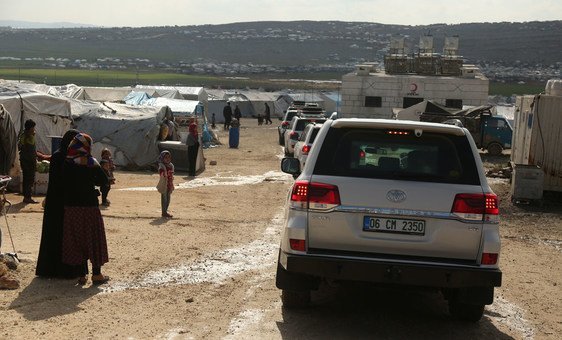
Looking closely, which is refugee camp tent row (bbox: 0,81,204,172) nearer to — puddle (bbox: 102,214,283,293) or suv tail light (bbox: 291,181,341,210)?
puddle (bbox: 102,214,283,293)

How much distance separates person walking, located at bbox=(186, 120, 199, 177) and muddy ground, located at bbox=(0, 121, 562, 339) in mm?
8176

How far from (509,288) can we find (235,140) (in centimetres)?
2777

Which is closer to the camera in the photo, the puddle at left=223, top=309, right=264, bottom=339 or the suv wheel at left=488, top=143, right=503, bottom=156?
the puddle at left=223, top=309, right=264, bottom=339

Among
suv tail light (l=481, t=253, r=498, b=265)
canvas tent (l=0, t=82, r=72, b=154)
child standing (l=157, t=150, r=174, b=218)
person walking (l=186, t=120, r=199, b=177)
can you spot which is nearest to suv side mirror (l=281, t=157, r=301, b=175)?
suv tail light (l=481, t=253, r=498, b=265)

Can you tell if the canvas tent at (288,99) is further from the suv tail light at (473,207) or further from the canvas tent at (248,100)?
the suv tail light at (473,207)

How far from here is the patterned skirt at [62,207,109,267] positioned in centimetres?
962

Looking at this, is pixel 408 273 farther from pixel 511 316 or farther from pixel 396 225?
A: pixel 511 316

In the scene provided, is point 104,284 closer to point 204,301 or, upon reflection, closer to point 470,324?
point 204,301

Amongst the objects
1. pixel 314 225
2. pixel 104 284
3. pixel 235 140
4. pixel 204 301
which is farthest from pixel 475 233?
pixel 235 140

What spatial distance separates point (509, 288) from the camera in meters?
10.9

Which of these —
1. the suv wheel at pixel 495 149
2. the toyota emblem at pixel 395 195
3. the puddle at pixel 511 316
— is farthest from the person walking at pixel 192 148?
the toyota emblem at pixel 395 195

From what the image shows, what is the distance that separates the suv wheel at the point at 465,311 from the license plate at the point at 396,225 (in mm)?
1203

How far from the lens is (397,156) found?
791 centimetres

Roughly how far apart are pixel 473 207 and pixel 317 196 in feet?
4.25
